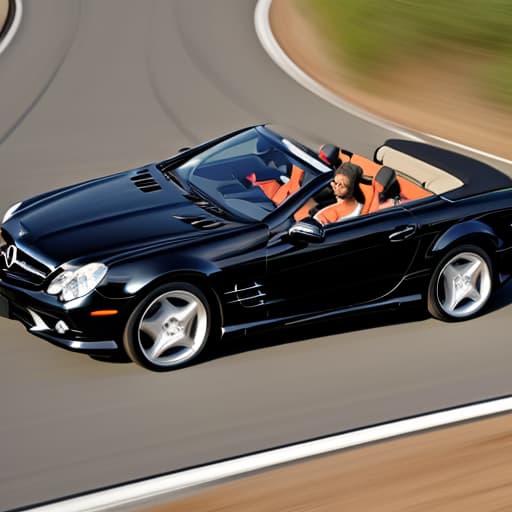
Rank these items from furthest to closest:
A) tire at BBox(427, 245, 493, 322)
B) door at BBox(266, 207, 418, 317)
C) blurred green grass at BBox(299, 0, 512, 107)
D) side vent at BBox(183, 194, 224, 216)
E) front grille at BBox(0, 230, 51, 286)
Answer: blurred green grass at BBox(299, 0, 512, 107) < tire at BBox(427, 245, 493, 322) < side vent at BBox(183, 194, 224, 216) < door at BBox(266, 207, 418, 317) < front grille at BBox(0, 230, 51, 286)

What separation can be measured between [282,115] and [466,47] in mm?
4333

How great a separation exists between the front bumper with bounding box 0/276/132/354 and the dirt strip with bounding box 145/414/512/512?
147 cm

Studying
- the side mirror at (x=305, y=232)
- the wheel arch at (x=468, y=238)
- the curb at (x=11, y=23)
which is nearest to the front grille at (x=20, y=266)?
the side mirror at (x=305, y=232)

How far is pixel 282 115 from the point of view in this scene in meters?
15.9

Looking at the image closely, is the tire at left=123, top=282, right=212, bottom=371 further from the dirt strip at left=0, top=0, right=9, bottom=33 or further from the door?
the dirt strip at left=0, top=0, right=9, bottom=33

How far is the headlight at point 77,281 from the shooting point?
278 inches

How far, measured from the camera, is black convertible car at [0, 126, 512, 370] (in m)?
7.14

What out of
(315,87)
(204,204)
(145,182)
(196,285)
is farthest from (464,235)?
(315,87)

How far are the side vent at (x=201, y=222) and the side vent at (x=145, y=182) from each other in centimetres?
68

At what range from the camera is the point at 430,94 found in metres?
17.6

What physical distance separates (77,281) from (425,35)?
13.1 metres

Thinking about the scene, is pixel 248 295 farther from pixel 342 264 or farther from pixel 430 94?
pixel 430 94

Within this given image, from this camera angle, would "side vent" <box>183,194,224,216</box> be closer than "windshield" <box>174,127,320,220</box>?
Yes

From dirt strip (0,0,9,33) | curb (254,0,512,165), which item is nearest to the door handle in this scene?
curb (254,0,512,165)
